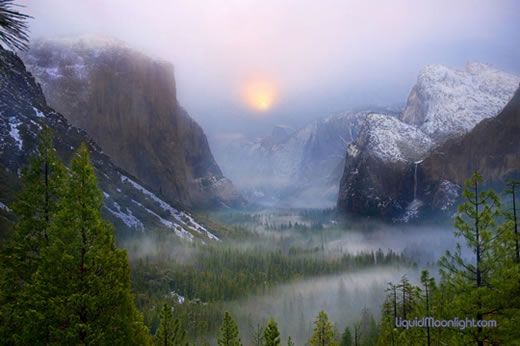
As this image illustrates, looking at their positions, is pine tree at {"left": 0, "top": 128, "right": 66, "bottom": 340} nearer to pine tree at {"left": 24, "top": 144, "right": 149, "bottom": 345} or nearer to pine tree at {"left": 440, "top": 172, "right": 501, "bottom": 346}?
pine tree at {"left": 24, "top": 144, "right": 149, "bottom": 345}

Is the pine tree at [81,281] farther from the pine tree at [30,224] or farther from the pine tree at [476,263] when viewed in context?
the pine tree at [476,263]

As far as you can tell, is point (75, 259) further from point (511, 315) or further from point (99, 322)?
point (511, 315)

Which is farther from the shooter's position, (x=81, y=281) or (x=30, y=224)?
(x=30, y=224)

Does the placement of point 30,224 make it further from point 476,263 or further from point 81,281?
point 476,263

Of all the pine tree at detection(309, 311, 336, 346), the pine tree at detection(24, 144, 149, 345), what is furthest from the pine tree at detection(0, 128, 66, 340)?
the pine tree at detection(309, 311, 336, 346)

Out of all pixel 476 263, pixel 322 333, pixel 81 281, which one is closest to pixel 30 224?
pixel 81 281

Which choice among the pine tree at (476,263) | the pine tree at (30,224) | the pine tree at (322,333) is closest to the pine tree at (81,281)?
the pine tree at (30,224)
